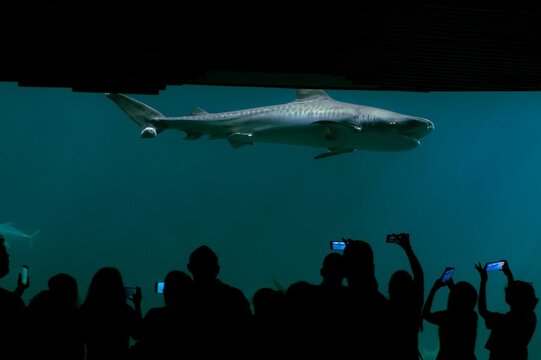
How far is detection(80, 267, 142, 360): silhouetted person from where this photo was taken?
2.89 meters

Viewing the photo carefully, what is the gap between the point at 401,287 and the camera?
307cm

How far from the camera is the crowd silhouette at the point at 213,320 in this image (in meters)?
2.76

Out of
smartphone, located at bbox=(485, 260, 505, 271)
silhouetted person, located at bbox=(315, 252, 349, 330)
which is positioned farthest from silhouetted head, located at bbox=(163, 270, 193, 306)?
smartphone, located at bbox=(485, 260, 505, 271)

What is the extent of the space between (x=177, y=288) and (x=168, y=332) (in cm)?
29

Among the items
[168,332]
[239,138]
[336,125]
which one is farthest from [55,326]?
[336,125]

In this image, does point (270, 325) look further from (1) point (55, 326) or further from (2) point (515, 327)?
(2) point (515, 327)

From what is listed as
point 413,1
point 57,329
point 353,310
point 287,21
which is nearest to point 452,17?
point 413,1

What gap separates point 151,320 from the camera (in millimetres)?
2812

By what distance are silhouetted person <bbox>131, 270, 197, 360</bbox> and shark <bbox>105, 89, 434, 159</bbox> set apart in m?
5.95

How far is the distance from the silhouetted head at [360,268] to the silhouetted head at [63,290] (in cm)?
159

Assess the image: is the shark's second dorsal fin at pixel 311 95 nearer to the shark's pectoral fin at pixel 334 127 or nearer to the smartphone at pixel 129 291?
the shark's pectoral fin at pixel 334 127

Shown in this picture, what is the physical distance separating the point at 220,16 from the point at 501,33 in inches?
93.0

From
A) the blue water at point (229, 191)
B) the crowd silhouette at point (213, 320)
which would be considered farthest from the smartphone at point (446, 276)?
the blue water at point (229, 191)

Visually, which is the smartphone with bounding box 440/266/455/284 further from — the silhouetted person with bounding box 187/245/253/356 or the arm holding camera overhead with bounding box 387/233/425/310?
the silhouetted person with bounding box 187/245/253/356
